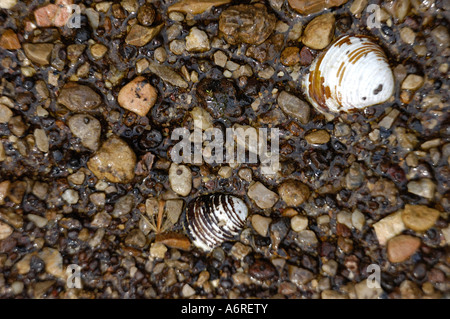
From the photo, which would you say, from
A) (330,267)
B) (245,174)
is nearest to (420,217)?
→ (330,267)

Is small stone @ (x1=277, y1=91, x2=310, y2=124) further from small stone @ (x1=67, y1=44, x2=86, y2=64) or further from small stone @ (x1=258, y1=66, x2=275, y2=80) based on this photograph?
small stone @ (x1=67, y1=44, x2=86, y2=64)

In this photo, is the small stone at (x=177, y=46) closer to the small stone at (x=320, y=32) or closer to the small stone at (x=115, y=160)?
the small stone at (x=115, y=160)

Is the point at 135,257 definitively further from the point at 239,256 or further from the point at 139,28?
the point at 139,28

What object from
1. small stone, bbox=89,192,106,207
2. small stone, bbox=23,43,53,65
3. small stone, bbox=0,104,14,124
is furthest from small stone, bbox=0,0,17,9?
small stone, bbox=89,192,106,207

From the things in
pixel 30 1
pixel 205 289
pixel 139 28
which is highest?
pixel 30 1

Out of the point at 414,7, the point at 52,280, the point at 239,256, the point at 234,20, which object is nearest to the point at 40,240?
the point at 52,280

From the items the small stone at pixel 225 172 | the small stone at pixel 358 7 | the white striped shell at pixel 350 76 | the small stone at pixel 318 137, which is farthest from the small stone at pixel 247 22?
the small stone at pixel 225 172
